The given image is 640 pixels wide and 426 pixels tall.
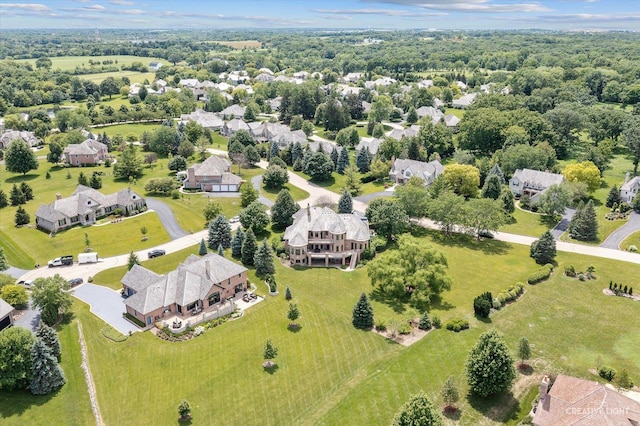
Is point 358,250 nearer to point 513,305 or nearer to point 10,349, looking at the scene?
point 513,305

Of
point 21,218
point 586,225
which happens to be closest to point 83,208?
point 21,218

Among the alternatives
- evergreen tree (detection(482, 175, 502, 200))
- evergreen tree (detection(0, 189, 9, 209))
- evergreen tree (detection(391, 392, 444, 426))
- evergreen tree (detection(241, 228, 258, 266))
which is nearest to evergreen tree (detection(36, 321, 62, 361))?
evergreen tree (detection(241, 228, 258, 266))

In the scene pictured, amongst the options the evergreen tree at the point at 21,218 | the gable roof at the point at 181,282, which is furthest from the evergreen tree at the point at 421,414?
the evergreen tree at the point at 21,218

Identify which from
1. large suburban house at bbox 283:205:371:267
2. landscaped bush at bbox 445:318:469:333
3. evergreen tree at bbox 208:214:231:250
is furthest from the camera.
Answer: evergreen tree at bbox 208:214:231:250

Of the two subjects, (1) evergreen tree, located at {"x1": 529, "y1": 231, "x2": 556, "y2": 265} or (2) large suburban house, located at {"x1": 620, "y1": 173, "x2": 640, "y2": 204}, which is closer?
(1) evergreen tree, located at {"x1": 529, "y1": 231, "x2": 556, "y2": 265}

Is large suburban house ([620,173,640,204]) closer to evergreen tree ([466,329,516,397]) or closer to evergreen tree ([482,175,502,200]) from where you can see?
evergreen tree ([482,175,502,200])

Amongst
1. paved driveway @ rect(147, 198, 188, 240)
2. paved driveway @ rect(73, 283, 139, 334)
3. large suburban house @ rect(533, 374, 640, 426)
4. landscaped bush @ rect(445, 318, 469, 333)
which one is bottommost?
paved driveway @ rect(73, 283, 139, 334)
